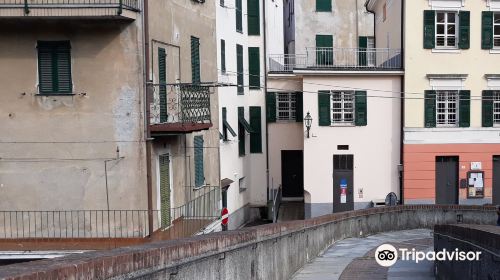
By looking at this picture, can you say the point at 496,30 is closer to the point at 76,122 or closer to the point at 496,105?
the point at 496,105

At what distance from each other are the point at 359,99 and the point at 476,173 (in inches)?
228

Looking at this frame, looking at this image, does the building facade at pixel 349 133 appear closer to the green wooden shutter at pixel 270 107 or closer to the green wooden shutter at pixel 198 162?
the green wooden shutter at pixel 270 107

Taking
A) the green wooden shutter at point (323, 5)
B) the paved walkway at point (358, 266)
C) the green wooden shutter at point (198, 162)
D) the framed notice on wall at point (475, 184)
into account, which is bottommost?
the paved walkway at point (358, 266)

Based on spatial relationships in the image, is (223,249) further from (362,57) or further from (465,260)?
(362,57)

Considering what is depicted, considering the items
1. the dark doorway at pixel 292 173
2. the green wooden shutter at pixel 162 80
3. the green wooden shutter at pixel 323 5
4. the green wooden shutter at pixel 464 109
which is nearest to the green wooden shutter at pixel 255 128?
the dark doorway at pixel 292 173

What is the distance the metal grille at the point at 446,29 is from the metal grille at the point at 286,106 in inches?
266

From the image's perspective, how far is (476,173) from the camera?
27.3m

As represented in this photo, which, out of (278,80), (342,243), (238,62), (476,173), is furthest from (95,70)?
(476,173)

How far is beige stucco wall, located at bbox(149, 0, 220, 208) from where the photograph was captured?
15219 mm

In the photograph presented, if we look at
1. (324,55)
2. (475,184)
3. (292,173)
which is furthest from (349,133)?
(324,55)

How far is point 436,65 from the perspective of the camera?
27.2m

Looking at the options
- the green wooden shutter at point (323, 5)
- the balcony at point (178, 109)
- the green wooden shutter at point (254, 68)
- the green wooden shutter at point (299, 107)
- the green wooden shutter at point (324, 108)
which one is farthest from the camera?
the green wooden shutter at point (323, 5)

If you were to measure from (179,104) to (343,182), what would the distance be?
13.6 meters

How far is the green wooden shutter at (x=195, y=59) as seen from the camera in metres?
18.3
